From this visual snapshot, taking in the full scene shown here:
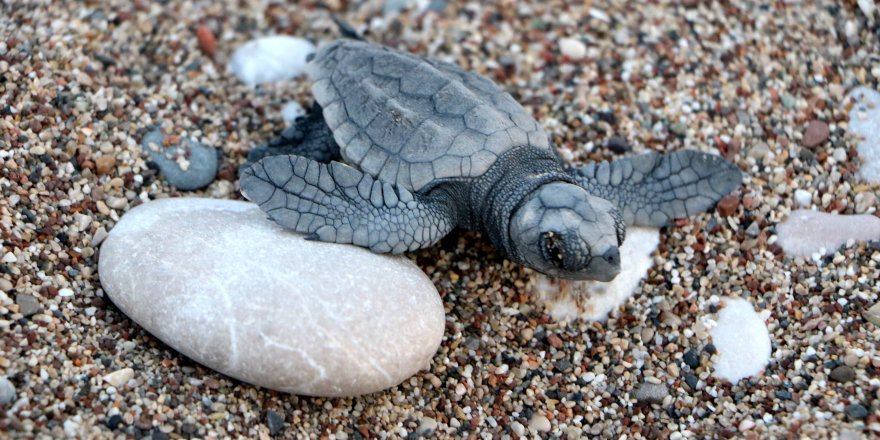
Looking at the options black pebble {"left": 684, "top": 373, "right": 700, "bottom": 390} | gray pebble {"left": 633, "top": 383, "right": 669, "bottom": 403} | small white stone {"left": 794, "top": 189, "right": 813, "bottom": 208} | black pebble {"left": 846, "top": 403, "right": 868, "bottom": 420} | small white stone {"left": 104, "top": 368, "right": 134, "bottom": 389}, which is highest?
small white stone {"left": 794, "top": 189, "right": 813, "bottom": 208}

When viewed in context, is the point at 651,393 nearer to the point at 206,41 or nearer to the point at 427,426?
the point at 427,426

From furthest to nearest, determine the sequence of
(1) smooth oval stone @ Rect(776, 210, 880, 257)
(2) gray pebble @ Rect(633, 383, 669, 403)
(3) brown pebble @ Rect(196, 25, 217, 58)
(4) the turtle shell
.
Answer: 1. (3) brown pebble @ Rect(196, 25, 217, 58)
2. (1) smooth oval stone @ Rect(776, 210, 880, 257)
3. (4) the turtle shell
4. (2) gray pebble @ Rect(633, 383, 669, 403)

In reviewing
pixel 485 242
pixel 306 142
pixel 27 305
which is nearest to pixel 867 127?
pixel 485 242

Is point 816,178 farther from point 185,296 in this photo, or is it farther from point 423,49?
point 185,296

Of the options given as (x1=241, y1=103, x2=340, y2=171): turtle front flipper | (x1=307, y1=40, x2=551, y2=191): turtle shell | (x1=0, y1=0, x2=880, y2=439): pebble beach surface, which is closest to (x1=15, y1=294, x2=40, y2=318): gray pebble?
(x1=0, y1=0, x2=880, y2=439): pebble beach surface

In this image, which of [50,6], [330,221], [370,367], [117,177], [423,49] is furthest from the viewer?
[423,49]

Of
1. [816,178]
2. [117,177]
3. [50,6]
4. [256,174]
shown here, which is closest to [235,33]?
[50,6]

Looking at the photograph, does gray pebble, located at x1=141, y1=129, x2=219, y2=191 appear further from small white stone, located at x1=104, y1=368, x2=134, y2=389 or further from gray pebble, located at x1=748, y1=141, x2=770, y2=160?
gray pebble, located at x1=748, y1=141, x2=770, y2=160
